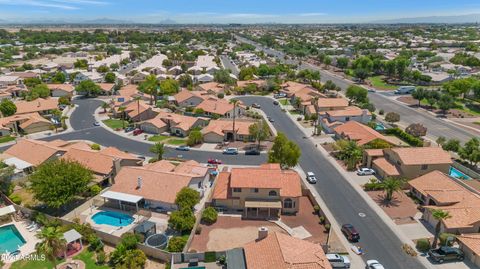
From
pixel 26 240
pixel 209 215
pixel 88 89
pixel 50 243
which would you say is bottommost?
pixel 26 240

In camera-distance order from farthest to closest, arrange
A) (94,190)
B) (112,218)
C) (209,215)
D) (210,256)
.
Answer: (94,190)
(112,218)
(209,215)
(210,256)

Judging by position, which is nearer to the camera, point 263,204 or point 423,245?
point 423,245

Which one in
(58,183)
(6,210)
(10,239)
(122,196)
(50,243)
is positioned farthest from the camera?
(122,196)

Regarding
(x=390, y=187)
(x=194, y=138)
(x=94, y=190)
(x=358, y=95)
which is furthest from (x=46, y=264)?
(x=358, y=95)

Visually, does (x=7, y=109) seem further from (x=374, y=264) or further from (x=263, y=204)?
(x=374, y=264)

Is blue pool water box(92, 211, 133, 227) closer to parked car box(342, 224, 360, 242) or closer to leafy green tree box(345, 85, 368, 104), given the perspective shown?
parked car box(342, 224, 360, 242)

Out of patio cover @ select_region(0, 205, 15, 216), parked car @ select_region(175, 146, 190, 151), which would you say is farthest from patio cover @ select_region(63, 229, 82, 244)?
parked car @ select_region(175, 146, 190, 151)

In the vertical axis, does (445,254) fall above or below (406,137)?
below
